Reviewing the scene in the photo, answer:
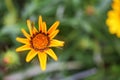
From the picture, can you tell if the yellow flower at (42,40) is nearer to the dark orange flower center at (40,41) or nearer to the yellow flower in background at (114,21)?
the dark orange flower center at (40,41)

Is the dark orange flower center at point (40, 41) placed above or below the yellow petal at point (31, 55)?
above

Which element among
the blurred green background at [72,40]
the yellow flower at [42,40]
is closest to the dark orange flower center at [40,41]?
the yellow flower at [42,40]

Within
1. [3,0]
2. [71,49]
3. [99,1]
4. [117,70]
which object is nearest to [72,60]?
[71,49]

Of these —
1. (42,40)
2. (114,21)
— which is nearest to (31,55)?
(42,40)

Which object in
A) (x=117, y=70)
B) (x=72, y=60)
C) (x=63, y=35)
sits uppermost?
(x=63, y=35)

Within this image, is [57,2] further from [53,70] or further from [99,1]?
[53,70]

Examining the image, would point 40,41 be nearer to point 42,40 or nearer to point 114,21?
point 42,40
